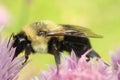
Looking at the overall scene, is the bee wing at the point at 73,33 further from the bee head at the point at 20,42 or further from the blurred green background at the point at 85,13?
the blurred green background at the point at 85,13

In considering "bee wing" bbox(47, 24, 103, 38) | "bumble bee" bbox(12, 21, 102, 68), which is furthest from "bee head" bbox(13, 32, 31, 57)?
"bee wing" bbox(47, 24, 103, 38)

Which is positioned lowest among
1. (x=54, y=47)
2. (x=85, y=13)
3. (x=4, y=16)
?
(x=85, y=13)

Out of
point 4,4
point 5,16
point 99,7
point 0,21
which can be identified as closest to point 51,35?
point 0,21

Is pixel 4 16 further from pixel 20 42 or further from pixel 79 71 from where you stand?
pixel 79 71

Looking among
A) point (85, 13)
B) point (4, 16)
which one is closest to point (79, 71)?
point (4, 16)

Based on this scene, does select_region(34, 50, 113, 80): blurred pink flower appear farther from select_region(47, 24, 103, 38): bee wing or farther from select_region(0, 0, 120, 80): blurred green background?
select_region(0, 0, 120, 80): blurred green background

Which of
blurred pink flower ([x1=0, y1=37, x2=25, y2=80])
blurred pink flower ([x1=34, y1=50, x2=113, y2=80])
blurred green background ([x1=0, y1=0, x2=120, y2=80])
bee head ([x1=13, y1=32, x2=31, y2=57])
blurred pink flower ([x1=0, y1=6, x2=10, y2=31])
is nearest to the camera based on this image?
blurred pink flower ([x1=34, y1=50, x2=113, y2=80])

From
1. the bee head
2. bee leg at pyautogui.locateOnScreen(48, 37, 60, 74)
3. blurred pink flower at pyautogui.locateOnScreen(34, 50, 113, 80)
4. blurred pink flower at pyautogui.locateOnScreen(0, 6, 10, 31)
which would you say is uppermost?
blurred pink flower at pyautogui.locateOnScreen(34, 50, 113, 80)

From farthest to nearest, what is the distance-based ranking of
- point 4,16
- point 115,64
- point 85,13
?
1. point 85,13
2. point 4,16
3. point 115,64
